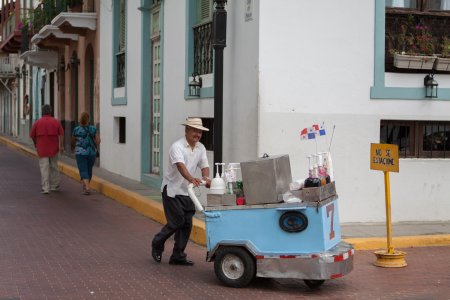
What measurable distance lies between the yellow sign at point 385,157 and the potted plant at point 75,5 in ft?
Result: 48.3

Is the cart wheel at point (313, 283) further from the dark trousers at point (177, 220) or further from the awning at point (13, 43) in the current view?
the awning at point (13, 43)

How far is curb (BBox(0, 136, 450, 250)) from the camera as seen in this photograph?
9.63m

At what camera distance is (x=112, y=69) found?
60.3 feet

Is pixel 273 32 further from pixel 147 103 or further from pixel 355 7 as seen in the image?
pixel 147 103

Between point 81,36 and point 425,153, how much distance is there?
536 inches

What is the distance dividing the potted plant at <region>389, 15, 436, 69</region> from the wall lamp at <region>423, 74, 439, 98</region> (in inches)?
6.6

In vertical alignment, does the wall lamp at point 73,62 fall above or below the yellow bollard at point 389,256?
above

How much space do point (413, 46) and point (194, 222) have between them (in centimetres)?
432

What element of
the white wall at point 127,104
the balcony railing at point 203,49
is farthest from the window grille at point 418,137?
the white wall at point 127,104

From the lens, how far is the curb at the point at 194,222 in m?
9.63

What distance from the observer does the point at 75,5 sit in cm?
2189

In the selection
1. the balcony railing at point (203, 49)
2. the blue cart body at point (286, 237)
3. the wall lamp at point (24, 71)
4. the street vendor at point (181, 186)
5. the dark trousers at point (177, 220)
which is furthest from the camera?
the wall lamp at point (24, 71)

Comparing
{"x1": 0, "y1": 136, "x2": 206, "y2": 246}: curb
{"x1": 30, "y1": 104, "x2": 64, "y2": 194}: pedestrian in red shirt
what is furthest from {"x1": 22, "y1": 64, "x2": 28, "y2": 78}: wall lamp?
{"x1": 30, "y1": 104, "x2": 64, "y2": 194}: pedestrian in red shirt

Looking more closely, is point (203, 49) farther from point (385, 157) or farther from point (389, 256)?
point (389, 256)
